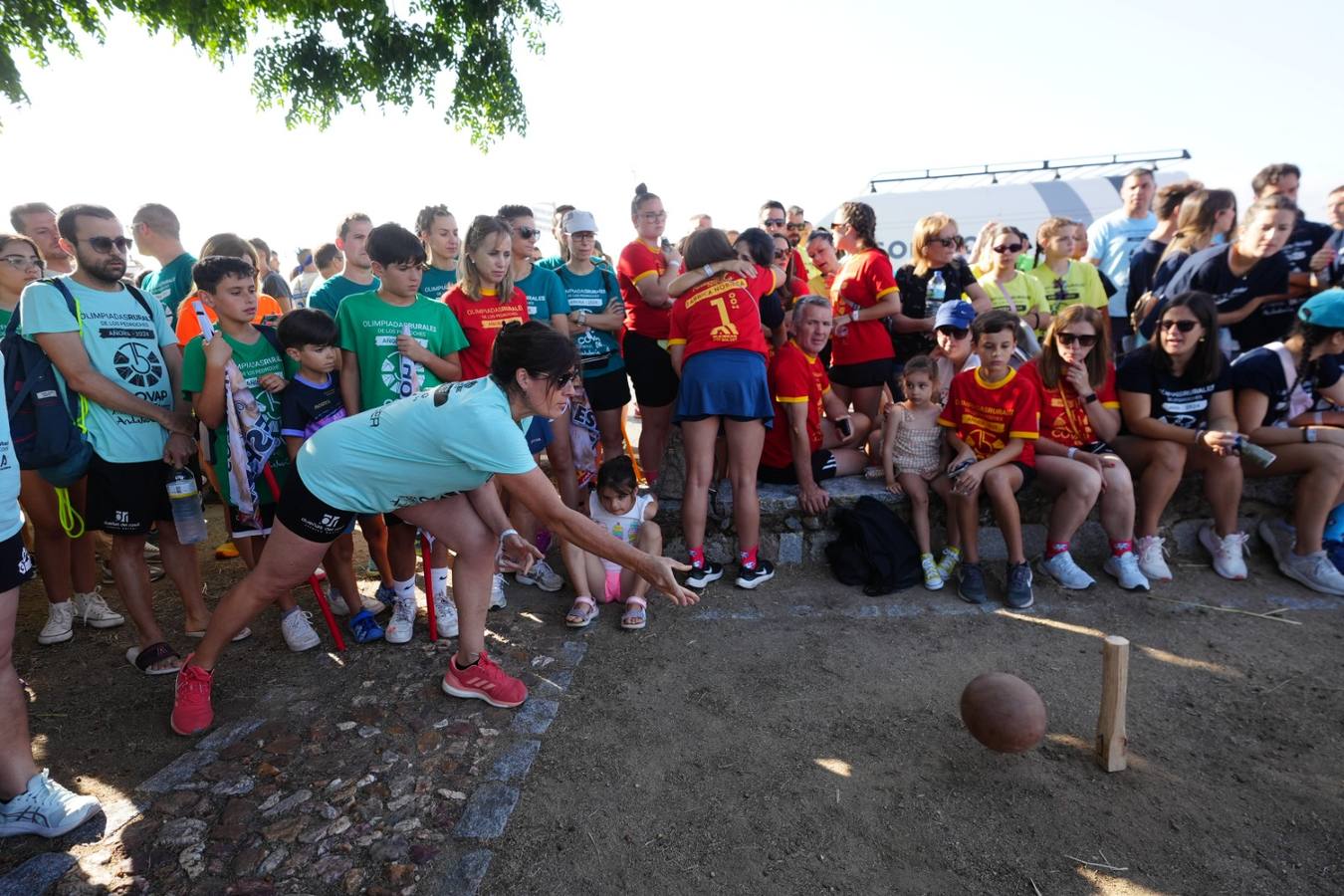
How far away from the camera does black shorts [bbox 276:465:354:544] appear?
9.68ft

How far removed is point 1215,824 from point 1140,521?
8.33 feet

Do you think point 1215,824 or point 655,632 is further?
point 655,632

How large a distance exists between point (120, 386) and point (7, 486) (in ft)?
3.75

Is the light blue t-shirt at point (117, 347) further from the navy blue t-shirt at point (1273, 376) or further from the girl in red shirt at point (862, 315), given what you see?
the navy blue t-shirt at point (1273, 376)

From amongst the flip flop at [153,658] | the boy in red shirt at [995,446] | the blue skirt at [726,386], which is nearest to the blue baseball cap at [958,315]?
the boy in red shirt at [995,446]

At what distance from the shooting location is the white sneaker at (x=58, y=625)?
3.99 m

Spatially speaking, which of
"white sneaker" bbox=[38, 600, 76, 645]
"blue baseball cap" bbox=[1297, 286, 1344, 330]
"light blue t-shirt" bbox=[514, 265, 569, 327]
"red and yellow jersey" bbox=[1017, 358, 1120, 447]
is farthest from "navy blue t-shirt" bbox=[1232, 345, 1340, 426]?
"white sneaker" bbox=[38, 600, 76, 645]

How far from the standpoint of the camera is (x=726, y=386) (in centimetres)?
435

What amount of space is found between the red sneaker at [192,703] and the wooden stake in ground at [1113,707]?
3655mm

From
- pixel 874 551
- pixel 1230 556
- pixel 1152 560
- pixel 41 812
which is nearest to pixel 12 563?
pixel 41 812

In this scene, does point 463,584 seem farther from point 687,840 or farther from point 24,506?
point 24,506

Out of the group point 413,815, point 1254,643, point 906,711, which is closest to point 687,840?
point 413,815

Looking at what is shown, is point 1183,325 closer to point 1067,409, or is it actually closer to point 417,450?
point 1067,409

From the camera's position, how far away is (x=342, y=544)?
158 inches
